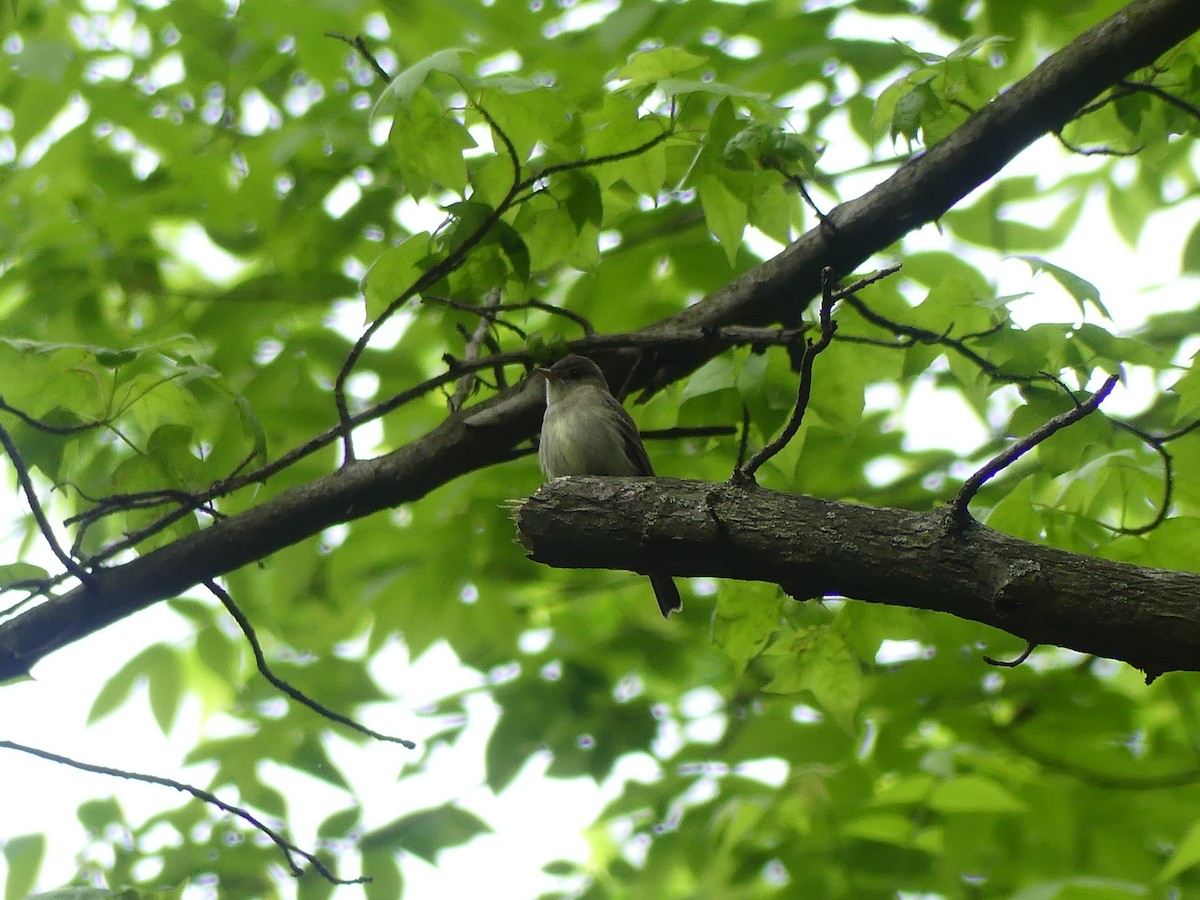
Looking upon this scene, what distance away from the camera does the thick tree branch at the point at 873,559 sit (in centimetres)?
230

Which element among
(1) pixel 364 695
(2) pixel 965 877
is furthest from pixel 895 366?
(1) pixel 364 695

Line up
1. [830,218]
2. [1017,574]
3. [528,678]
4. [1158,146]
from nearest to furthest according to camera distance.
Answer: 1. [1017,574]
2. [830,218]
3. [1158,146]
4. [528,678]

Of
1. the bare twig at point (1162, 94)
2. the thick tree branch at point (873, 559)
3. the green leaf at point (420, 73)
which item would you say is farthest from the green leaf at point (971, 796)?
the green leaf at point (420, 73)

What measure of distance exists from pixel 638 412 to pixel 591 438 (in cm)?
30

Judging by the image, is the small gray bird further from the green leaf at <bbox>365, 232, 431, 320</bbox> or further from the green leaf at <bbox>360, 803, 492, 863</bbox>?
the green leaf at <bbox>360, 803, 492, 863</bbox>

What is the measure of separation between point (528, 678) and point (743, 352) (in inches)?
76.4

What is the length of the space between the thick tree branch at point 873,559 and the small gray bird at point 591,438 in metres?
1.39

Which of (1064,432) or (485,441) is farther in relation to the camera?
(485,441)

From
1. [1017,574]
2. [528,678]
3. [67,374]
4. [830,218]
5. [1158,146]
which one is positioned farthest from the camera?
[528,678]

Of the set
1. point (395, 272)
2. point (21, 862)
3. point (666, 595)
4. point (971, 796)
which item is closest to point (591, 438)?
point (666, 595)

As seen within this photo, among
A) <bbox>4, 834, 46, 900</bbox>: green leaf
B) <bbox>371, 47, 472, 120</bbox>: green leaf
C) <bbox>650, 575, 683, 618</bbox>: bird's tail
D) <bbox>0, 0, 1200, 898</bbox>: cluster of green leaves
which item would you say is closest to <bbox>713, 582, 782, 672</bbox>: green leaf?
<bbox>0, 0, 1200, 898</bbox>: cluster of green leaves

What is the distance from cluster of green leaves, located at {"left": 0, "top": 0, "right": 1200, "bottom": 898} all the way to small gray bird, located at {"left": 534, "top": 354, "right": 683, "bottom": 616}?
0.58 ft

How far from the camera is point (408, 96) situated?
8.15 ft

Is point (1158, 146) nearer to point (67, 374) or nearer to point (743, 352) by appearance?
point (743, 352)
